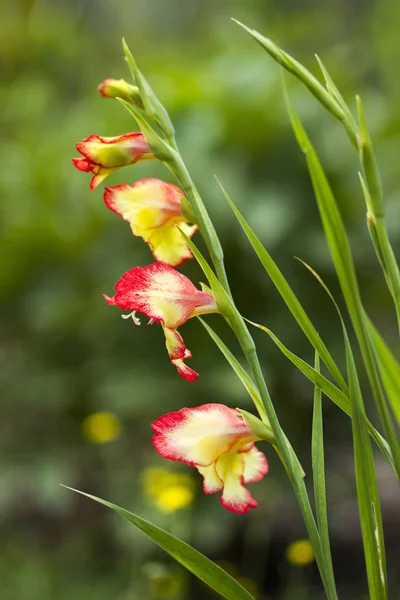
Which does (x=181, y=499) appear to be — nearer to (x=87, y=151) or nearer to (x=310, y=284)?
(x=310, y=284)

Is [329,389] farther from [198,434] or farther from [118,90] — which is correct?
[118,90]

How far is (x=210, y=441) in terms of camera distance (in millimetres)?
432

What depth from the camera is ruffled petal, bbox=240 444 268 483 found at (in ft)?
1.54

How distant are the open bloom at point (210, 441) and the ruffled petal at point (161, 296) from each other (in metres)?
0.05

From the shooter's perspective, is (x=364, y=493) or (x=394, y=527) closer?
(x=364, y=493)

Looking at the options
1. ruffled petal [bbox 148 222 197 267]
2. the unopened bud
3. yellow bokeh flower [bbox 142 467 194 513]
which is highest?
the unopened bud

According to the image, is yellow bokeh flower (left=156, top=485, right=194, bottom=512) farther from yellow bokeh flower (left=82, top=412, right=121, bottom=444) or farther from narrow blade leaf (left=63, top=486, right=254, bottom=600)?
narrow blade leaf (left=63, top=486, right=254, bottom=600)

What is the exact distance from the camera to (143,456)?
1741mm

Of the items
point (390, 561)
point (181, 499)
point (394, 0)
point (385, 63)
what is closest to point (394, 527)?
point (390, 561)

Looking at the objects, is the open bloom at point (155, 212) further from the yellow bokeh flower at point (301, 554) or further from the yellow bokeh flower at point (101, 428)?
the yellow bokeh flower at point (101, 428)

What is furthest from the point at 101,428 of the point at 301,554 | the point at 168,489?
the point at 301,554

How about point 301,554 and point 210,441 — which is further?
point 301,554

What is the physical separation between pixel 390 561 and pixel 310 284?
23.3 inches

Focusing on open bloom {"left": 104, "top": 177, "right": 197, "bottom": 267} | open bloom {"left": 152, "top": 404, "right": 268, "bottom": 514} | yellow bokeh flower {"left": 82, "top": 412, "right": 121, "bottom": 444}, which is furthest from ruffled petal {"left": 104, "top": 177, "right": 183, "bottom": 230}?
yellow bokeh flower {"left": 82, "top": 412, "right": 121, "bottom": 444}
